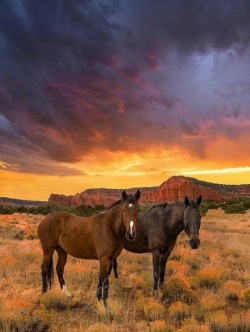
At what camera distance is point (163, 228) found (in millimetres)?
10125

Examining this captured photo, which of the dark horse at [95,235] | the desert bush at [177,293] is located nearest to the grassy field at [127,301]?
the desert bush at [177,293]

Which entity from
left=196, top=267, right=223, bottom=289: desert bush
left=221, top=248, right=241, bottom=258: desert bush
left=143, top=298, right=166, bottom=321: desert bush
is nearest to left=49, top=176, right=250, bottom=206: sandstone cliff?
left=221, top=248, right=241, bottom=258: desert bush

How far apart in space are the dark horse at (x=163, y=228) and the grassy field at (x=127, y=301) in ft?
2.30

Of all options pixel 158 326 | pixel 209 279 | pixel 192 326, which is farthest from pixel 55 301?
pixel 209 279

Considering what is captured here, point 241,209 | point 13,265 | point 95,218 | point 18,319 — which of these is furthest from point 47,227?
point 241,209

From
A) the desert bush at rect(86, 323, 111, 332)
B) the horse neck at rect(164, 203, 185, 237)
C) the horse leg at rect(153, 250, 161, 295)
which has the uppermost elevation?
the horse neck at rect(164, 203, 185, 237)

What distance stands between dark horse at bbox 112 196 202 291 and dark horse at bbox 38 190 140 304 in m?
1.72

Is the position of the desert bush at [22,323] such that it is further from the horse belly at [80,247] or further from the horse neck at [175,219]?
the horse neck at [175,219]

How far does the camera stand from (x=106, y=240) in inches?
335

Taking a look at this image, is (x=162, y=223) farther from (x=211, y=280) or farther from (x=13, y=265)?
(x=13, y=265)

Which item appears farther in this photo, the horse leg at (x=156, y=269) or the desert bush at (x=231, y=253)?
the desert bush at (x=231, y=253)

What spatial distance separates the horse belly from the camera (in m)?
8.94

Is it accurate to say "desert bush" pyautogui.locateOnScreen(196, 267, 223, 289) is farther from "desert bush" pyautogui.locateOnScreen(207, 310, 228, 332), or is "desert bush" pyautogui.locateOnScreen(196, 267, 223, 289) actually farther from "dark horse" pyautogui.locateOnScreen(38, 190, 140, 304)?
"dark horse" pyautogui.locateOnScreen(38, 190, 140, 304)

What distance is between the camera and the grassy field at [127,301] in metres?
7.32
